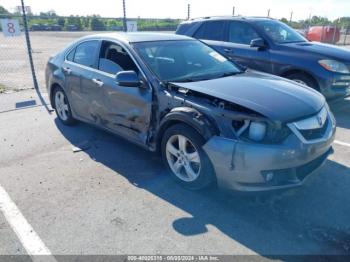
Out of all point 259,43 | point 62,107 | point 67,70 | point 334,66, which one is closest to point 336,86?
point 334,66

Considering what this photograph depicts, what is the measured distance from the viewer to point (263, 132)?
2969 mm

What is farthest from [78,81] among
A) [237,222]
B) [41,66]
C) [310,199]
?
[41,66]

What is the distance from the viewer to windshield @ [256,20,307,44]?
6.59 meters

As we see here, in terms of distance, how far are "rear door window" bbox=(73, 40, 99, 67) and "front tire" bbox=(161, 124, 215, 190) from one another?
189cm

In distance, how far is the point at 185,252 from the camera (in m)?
2.62

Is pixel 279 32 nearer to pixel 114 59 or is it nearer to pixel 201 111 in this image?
pixel 114 59

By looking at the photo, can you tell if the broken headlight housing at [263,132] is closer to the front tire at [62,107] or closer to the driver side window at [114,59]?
the driver side window at [114,59]

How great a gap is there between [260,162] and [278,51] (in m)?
4.09

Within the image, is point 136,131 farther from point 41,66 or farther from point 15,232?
point 41,66

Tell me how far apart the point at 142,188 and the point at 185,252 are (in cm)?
115

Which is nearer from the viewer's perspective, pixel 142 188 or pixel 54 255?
pixel 54 255

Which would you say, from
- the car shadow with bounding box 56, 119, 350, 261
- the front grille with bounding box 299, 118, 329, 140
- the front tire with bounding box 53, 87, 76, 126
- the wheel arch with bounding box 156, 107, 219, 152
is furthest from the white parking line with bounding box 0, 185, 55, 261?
the front grille with bounding box 299, 118, 329, 140

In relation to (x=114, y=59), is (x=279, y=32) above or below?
above

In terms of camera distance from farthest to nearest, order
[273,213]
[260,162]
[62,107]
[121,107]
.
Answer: [62,107] < [121,107] < [273,213] < [260,162]
